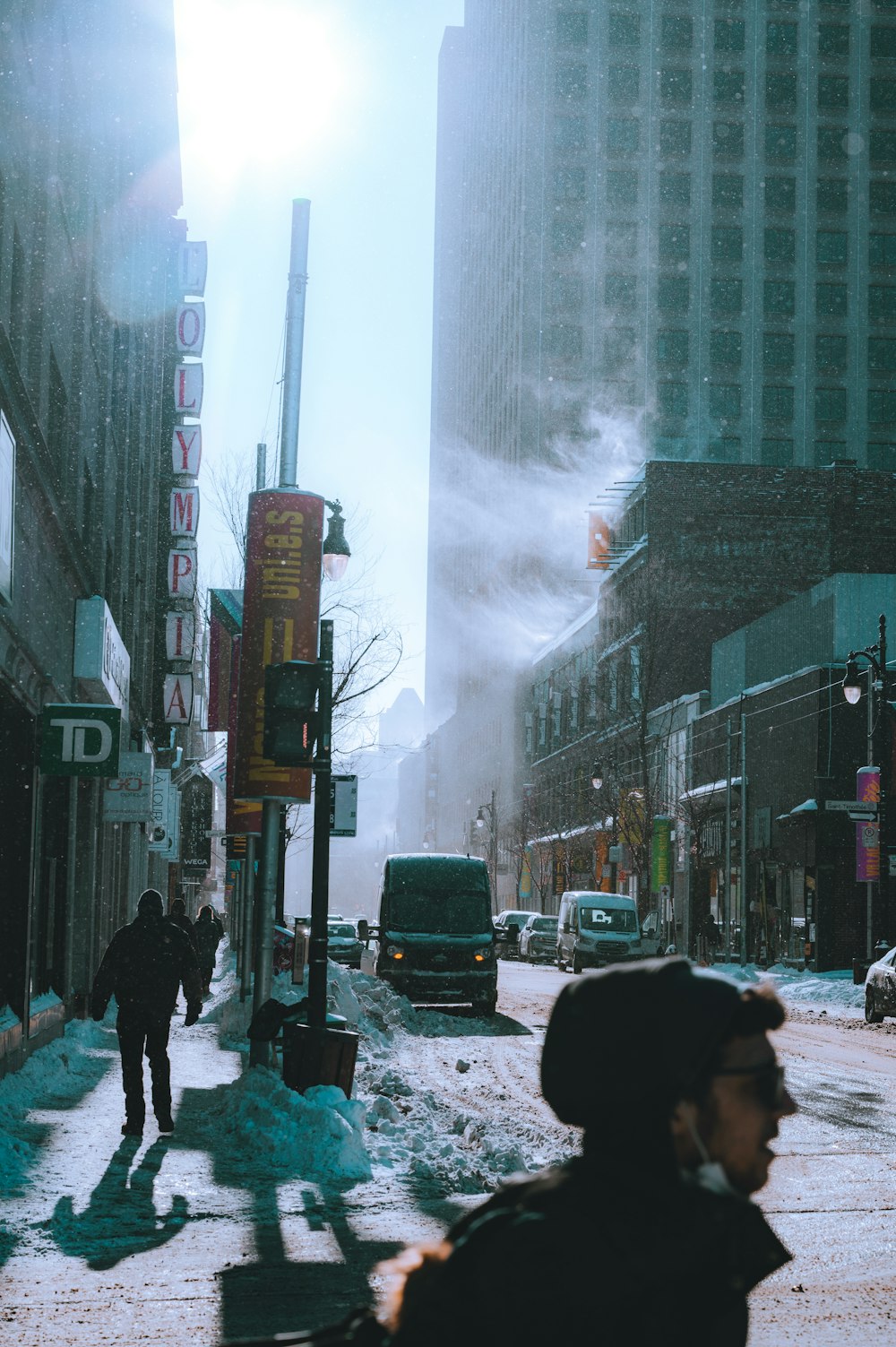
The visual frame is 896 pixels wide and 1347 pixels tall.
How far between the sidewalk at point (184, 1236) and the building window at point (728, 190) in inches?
Result: 4112

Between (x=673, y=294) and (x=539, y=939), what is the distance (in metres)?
65.9

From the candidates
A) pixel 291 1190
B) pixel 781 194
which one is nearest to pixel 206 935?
pixel 291 1190

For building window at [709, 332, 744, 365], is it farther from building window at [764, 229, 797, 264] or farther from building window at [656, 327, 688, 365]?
building window at [764, 229, 797, 264]

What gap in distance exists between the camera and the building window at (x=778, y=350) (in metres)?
105

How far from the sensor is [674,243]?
10969 cm

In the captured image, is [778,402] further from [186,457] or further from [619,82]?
[186,457]

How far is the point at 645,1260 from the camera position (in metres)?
2.04

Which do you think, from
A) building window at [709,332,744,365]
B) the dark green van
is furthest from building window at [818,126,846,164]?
the dark green van

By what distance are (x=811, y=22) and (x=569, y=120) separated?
57.9ft

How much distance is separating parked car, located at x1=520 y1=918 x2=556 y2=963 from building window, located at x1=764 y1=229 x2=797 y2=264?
65.4m

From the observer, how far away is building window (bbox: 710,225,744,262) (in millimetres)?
108125

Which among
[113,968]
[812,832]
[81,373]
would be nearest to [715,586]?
[812,832]

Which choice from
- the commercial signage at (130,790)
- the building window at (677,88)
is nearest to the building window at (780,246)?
the building window at (677,88)

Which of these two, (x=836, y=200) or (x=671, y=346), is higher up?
(x=836, y=200)
